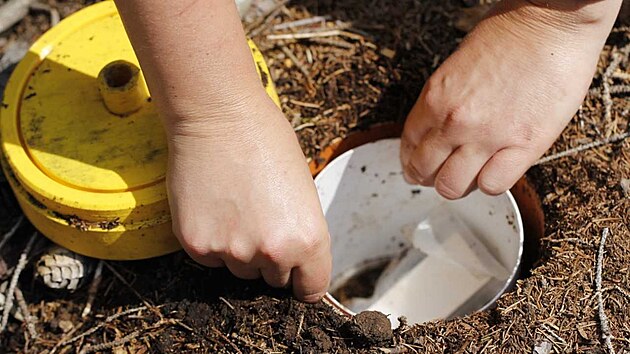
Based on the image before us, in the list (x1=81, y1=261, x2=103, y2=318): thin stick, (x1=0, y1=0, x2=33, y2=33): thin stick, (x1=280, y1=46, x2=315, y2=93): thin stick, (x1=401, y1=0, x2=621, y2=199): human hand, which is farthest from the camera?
(x1=0, y1=0, x2=33, y2=33): thin stick

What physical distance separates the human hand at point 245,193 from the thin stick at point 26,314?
0.52 metres

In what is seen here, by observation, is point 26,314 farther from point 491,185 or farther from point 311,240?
point 491,185

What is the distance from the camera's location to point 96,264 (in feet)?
6.00

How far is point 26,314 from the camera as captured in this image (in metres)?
1.79

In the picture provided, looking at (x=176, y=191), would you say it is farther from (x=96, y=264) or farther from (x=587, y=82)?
(x=587, y=82)

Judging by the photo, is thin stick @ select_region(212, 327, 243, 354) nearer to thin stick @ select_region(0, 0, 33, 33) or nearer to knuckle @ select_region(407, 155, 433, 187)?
knuckle @ select_region(407, 155, 433, 187)

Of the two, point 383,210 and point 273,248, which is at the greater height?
point 273,248

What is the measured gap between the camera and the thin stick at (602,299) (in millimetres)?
1512

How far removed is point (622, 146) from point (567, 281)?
16.4 inches

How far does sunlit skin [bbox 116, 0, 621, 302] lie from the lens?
138 cm

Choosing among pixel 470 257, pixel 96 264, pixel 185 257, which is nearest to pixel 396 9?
pixel 470 257

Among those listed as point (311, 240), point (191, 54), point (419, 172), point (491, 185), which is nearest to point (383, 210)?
point (419, 172)

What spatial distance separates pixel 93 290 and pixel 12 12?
39.8 inches

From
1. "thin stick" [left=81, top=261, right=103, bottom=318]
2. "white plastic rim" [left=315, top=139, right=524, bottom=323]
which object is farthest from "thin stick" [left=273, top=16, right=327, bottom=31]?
"thin stick" [left=81, top=261, right=103, bottom=318]
